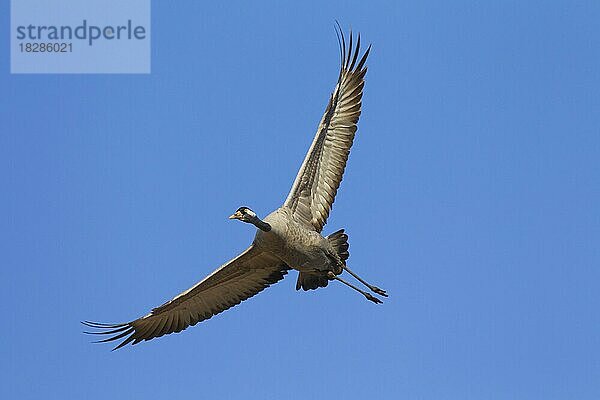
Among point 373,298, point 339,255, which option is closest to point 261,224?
point 339,255

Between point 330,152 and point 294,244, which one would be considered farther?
point 330,152

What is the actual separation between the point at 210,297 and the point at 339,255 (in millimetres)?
2980

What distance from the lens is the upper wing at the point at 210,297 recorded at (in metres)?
19.3

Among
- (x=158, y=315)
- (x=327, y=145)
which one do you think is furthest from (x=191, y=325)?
(x=327, y=145)

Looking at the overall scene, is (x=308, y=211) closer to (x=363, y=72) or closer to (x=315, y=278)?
(x=315, y=278)

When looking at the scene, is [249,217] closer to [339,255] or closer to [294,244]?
[294,244]

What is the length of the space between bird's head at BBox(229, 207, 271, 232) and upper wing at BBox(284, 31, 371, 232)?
1673mm

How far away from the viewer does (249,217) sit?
17344mm

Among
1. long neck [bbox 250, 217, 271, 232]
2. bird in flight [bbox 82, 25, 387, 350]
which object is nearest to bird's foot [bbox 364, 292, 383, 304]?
bird in flight [bbox 82, 25, 387, 350]

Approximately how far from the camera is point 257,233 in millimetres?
18141

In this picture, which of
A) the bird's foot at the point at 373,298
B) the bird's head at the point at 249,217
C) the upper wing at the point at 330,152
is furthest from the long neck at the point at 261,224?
the bird's foot at the point at 373,298

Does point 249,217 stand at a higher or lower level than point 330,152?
lower

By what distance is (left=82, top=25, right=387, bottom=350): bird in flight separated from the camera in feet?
59.8

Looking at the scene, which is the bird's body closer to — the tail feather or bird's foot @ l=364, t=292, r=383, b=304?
the tail feather
